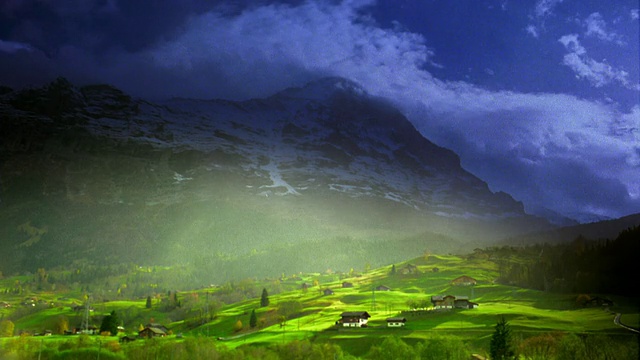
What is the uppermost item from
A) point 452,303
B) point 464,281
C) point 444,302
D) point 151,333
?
point 464,281

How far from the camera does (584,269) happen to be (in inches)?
4483

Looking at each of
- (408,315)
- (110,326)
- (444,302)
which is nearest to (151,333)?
(110,326)

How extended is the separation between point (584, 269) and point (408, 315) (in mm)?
44451

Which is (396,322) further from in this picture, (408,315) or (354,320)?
(408,315)

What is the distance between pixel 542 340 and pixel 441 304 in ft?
132

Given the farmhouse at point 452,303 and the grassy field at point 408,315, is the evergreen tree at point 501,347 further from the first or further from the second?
the farmhouse at point 452,303

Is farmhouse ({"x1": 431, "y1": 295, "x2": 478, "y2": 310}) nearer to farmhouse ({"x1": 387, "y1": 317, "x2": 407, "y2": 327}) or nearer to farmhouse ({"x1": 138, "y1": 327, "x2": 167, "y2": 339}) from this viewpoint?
farmhouse ({"x1": 387, "y1": 317, "x2": 407, "y2": 327})

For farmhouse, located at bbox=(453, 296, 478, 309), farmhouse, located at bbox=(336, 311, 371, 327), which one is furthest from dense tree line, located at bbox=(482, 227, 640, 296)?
farmhouse, located at bbox=(336, 311, 371, 327)

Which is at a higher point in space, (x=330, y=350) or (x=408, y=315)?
(x=408, y=315)

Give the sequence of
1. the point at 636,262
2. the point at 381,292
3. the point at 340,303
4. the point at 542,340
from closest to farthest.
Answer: the point at 542,340, the point at 636,262, the point at 340,303, the point at 381,292

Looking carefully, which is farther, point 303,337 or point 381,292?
point 381,292

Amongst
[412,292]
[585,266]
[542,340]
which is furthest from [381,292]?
[542,340]

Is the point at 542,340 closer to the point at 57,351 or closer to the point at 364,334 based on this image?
the point at 364,334

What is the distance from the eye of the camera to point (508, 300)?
366 feet
